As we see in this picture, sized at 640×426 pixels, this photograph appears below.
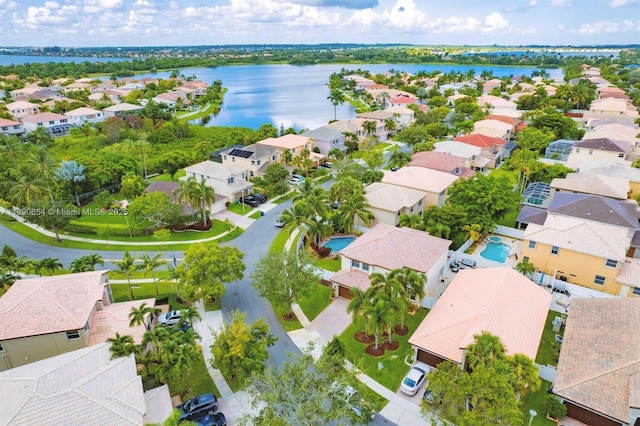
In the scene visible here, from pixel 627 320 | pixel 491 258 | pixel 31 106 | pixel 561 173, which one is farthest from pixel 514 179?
pixel 31 106

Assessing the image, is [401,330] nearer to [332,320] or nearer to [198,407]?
[332,320]

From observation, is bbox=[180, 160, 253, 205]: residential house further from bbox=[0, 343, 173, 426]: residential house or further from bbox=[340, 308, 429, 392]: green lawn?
bbox=[0, 343, 173, 426]: residential house

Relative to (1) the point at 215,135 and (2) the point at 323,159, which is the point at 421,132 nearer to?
(2) the point at 323,159

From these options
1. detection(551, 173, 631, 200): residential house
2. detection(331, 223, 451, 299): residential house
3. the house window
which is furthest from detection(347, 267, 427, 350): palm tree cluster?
detection(551, 173, 631, 200): residential house

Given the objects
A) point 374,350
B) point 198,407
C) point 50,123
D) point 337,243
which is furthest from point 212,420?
point 50,123

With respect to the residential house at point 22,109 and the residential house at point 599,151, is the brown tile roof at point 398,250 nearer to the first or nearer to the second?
the residential house at point 599,151

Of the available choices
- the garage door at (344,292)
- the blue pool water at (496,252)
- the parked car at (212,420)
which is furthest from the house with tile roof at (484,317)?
the parked car at (212,420)
